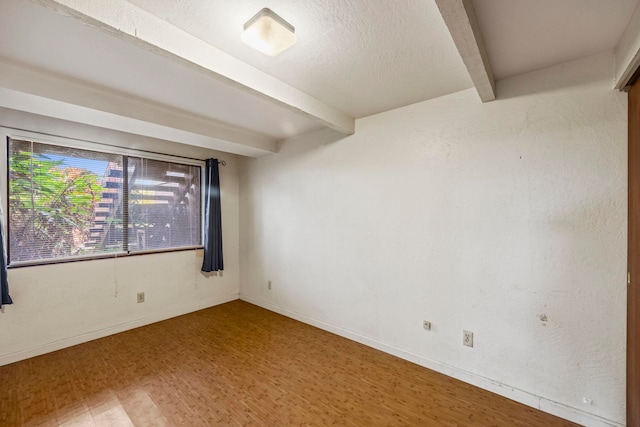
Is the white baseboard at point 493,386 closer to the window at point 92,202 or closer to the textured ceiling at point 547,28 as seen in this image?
the textured ceiling at point 547,28

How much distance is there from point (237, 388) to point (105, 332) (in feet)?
6.50

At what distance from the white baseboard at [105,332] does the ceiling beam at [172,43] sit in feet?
10.1

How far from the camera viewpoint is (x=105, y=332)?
3.10 m

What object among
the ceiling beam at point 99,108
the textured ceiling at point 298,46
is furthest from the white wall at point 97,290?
the textured ceiling at point 298,46

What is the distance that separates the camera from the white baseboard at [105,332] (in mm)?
2568

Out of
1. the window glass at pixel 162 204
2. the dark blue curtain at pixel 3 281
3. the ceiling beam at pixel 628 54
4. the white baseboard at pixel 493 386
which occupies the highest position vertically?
the ceiling beam at pixel 628 54

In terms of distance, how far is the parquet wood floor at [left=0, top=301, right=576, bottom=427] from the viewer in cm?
187

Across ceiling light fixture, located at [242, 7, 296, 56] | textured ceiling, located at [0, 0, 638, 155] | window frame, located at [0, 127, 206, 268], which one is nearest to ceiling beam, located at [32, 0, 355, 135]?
textured ceiling, located at [0, 0, 638, 155]

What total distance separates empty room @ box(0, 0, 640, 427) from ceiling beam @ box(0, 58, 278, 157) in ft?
0.05

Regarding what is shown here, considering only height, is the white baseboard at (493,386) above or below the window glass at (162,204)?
below

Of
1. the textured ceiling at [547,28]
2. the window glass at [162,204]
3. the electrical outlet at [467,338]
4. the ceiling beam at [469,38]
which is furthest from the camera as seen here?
the window glass at [162,204]

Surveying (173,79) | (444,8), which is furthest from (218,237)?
(444,8)

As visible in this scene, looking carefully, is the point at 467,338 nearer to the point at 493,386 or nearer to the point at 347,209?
the point at 493,386

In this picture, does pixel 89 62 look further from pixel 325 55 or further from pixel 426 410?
pixel 426 410
